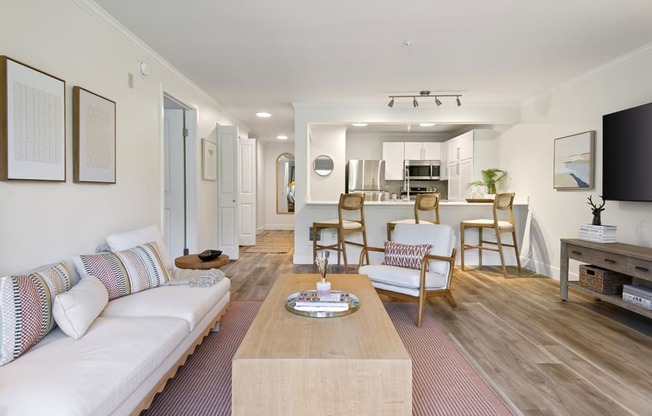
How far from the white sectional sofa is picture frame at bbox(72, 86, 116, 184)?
699mm

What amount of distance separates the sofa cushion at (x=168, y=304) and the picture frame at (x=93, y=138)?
3.09ft

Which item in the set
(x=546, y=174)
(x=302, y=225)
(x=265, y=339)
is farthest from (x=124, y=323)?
(x=546, y=174)

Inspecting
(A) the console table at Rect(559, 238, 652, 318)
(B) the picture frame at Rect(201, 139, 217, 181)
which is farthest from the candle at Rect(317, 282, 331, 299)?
(B) the picture frame at Rect(201, 139, 217, 181)

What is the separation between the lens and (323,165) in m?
7.14

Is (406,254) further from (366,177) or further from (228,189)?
(366,177)

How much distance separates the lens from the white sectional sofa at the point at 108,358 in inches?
48.9

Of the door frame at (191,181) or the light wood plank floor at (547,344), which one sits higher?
the door frame at (191,181)

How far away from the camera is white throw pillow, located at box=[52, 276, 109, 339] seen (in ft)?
5.59

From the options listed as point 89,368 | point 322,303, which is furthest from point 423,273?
point 89,368

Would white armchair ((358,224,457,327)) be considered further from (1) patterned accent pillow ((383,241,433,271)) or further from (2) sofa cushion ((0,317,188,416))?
(2) sofa cushion ((0,317,188,416))

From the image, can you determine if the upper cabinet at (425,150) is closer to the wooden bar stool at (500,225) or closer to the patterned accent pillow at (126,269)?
the wooden bar stool at (500,225)

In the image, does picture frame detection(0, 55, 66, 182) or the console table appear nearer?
picture frame detection(0, 55, 66, 182)

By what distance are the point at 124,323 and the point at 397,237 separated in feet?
8.26

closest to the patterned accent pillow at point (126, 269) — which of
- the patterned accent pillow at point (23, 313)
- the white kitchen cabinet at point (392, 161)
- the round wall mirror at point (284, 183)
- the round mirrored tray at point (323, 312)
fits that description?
the patterned accent pillow at point (23, 313)
